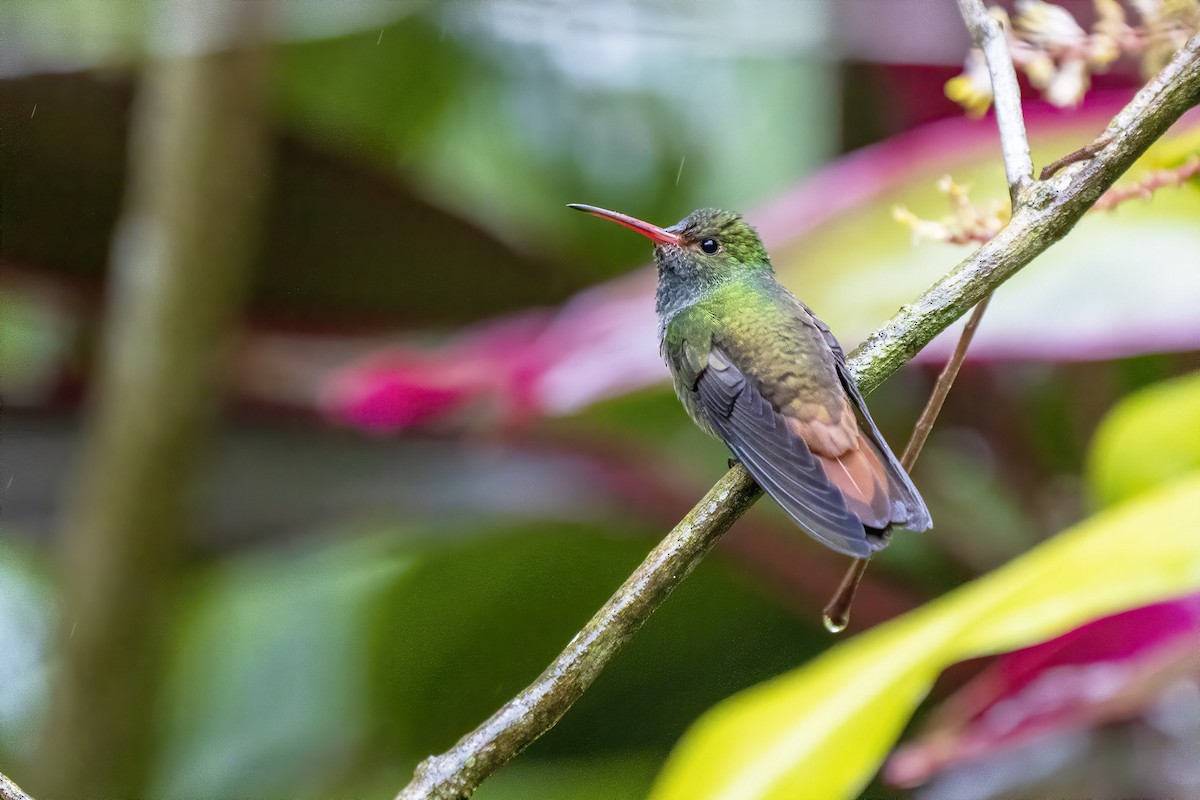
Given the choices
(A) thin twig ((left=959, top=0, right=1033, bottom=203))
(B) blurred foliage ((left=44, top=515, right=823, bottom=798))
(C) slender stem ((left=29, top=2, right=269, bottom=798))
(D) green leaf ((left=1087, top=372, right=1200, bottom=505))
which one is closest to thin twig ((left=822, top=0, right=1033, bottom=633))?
(A) thin twig ((left=959, top=0, right=1033, bottom=203))

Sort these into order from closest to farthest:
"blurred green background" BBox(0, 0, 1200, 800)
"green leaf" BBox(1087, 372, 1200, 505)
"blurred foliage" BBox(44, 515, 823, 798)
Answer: "green leaf" BBox(1087, 372, 1200, 505), "blurred green background" BBox(0, 0, 1200, 800), "blurred foliage" BBox(44, 515, 823, 798)

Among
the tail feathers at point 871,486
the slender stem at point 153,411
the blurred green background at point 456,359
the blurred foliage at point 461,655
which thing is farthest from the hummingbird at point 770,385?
the slender stem at point 153,411

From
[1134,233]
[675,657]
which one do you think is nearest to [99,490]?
[675,657]

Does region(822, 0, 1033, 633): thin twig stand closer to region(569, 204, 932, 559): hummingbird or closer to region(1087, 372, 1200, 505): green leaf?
region(569, 204, 932, 559): hummingbird

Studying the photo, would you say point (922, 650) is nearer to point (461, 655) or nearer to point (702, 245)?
point (702, 245)

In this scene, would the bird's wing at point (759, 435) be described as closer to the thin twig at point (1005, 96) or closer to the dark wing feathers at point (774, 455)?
the dark wing feathers at point (774, 455)

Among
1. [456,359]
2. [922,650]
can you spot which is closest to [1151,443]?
[922,650]
